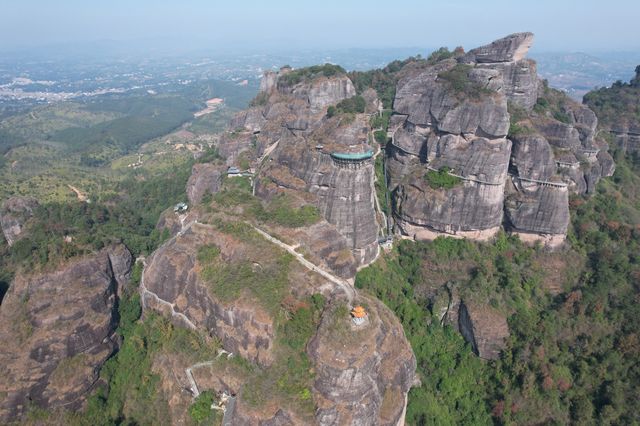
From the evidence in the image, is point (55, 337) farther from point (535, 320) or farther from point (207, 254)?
point (535, 320)

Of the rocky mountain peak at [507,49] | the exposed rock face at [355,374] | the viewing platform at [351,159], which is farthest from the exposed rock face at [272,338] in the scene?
the rocky mountain peak at [507,49]

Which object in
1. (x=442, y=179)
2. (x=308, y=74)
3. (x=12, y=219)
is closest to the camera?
(x=442, y=179)

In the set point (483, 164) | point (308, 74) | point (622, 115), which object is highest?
point (308, 74)

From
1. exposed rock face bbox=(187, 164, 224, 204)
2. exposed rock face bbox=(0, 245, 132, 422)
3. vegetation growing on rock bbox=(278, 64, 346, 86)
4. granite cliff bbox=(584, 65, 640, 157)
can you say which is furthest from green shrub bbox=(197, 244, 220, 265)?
granite cliff bbox=(584, 65, 640, 157)

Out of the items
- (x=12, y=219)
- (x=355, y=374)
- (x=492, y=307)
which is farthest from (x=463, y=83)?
(x=12, y=219)

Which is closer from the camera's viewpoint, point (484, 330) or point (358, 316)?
point (358, 316)

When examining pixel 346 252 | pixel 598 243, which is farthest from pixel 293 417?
pixel 598 243
